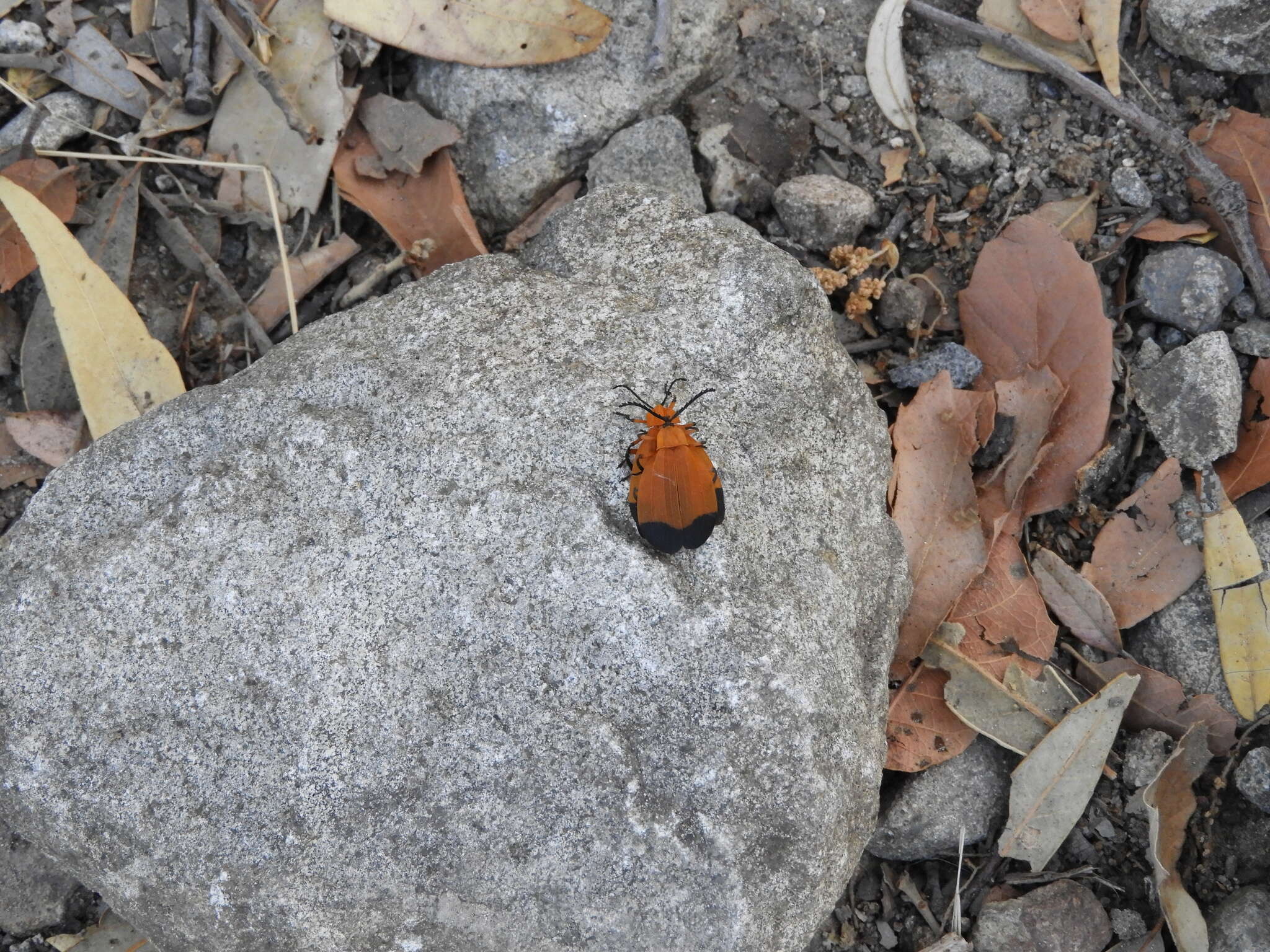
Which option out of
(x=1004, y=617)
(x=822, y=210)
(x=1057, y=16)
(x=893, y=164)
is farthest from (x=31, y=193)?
(x=1057, y=16)

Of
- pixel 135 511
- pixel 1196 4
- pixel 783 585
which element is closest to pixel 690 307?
pixel 783 585

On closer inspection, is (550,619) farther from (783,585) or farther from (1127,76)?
(1127,76)

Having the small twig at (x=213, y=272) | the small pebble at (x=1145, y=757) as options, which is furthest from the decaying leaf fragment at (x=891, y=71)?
the small twig at (x=213, y=272)

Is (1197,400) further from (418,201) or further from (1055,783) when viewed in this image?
(418,201)

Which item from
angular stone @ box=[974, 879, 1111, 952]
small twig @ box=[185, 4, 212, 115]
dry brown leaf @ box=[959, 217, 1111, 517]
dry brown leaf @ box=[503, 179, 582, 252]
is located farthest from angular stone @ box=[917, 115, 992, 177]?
small twig @ box=[185, 4, 212, 115]

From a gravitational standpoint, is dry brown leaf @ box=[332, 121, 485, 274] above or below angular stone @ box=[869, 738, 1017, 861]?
above

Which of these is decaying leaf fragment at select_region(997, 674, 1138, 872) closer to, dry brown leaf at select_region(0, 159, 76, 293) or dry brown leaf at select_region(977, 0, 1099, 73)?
dry brown leaf at select_region(977, 0, 1099, 73)
